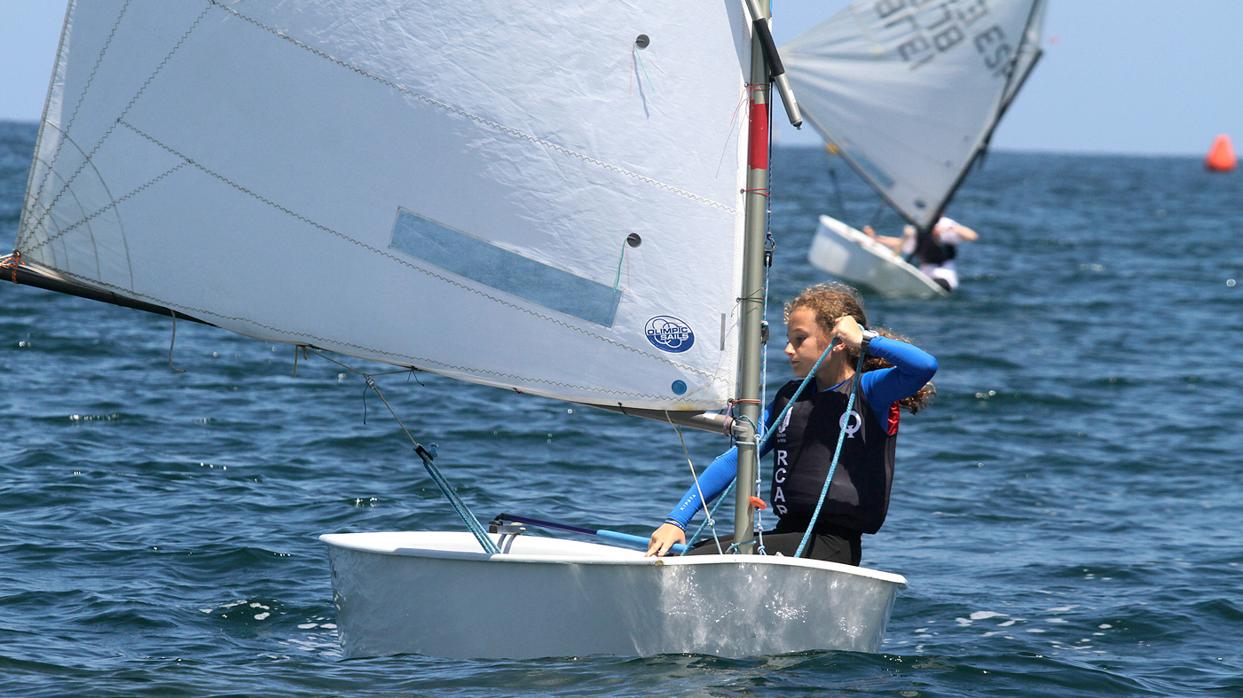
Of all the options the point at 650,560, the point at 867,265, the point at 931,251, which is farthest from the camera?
the point at 931,251

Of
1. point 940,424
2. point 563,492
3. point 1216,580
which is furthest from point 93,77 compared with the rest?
point 940,424

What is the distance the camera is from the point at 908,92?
20.3 metres

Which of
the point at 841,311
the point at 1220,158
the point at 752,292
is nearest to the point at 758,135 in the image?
the point at 752,292

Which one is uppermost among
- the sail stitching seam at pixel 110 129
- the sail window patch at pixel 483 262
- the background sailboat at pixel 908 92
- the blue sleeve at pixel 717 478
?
the background sailboat at pixel 908 92

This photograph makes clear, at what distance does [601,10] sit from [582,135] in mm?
412

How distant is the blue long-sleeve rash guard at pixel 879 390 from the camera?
5.05m

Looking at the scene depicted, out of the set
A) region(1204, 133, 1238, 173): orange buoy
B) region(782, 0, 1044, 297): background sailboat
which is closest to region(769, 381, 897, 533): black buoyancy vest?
region(782, 0, 1044, 297): background sailboat

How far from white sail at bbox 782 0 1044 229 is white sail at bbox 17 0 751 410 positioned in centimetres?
1477

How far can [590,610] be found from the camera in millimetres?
5184

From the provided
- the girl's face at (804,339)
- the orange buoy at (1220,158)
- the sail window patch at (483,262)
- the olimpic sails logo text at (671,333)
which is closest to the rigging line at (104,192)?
the sail window patch at (483,262)

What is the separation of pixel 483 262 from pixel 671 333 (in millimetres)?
690

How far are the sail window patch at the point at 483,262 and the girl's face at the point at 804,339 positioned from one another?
2.49ft

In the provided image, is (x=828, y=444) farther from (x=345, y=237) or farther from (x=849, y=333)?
(x=345, y=237)

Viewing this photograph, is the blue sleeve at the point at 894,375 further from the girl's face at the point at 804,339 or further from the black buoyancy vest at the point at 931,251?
the black buoyancy vest at the point at 931,251
